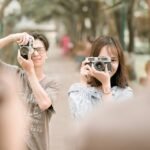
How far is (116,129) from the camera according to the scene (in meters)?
0.90

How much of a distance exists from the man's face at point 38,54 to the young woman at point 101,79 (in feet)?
1.08

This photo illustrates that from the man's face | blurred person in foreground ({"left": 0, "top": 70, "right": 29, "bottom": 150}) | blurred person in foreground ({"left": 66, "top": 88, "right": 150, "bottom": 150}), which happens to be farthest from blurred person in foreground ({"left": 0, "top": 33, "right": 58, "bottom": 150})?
blurred person in foreground ({"left": 66, "top": 88, "right": 150, "bottom": 150})

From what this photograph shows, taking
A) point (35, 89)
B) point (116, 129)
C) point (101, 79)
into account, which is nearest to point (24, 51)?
point (35, 89)

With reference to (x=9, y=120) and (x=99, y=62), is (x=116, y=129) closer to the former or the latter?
(x=9, y=120)

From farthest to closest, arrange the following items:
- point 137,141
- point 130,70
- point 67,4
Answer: point 67,4 < point 130,70 < point 137,141

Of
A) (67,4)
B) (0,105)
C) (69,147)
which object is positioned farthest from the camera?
(67,4)

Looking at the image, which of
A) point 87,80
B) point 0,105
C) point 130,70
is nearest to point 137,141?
point 0,105

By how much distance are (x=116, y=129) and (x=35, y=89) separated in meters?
2.25

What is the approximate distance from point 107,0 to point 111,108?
1533cm

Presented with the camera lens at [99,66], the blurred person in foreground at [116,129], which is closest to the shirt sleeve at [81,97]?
the camera lens at [99,66]

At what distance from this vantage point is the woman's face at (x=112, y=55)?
306cm

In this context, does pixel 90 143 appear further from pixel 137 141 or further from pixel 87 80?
pixel 87 80

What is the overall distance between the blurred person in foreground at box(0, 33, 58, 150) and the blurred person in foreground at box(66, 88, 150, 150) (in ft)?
7.04

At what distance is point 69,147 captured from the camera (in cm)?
100
